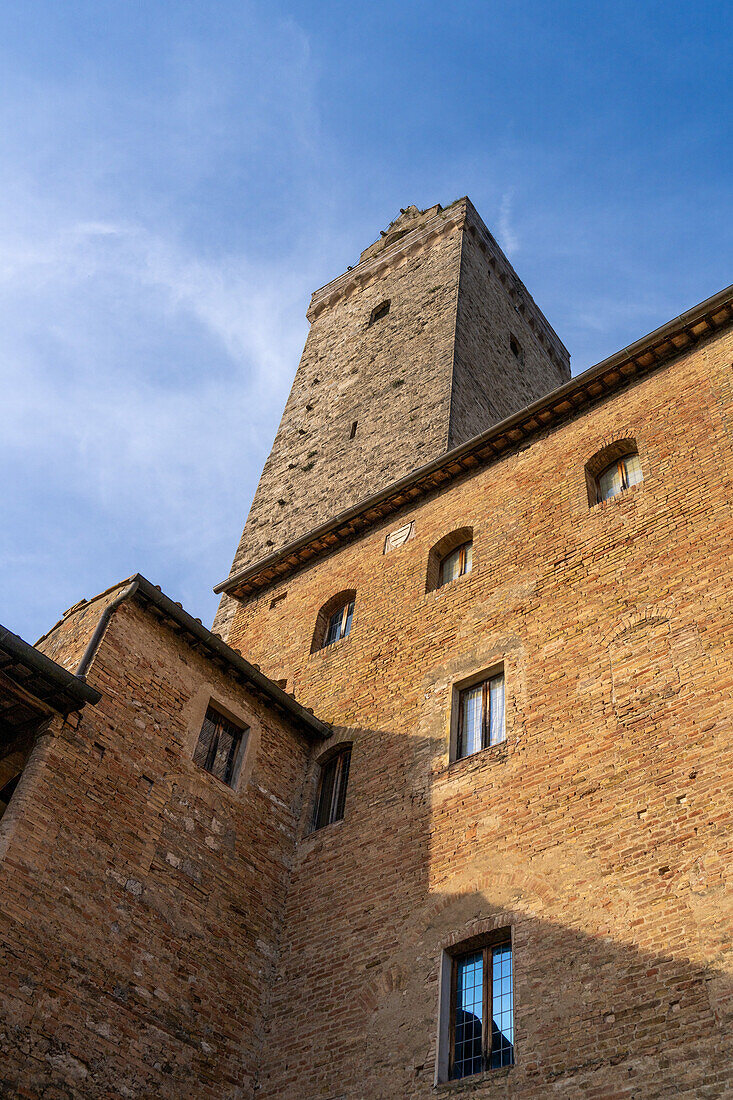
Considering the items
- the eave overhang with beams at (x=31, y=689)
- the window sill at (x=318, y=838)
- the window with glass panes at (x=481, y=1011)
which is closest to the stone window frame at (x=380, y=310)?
the window sill at (x=318, y=838)

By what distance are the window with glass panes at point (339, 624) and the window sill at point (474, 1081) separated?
23.5 ft

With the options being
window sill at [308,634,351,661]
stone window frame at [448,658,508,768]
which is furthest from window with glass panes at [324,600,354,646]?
stone window frame at [448,658,508,768]

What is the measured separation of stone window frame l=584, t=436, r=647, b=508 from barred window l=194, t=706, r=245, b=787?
17.2ft

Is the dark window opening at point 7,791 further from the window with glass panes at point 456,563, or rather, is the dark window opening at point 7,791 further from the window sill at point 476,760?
the window with glass panes at point 456,563

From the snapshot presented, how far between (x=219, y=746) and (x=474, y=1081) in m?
5.13

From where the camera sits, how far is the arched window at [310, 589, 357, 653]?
15.7 m

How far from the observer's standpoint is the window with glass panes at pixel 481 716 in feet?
39.3

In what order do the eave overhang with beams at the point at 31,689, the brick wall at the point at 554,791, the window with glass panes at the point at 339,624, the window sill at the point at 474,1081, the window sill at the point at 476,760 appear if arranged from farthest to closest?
the window with glass panes at the point at 339,624
the window sill at the point at 476,760
the eave overhang with beams at the point at 31,689
the window sill at the point at 474,1081
the brick wall at the point at 554,791

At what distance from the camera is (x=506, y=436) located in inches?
599

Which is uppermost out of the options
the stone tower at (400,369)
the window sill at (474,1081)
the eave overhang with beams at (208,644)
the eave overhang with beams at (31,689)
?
the stone tower at (400,369)

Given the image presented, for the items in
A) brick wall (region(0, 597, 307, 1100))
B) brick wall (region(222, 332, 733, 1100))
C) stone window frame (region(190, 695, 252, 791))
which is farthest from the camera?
stone window frame (region(190, 695, 252, 791))

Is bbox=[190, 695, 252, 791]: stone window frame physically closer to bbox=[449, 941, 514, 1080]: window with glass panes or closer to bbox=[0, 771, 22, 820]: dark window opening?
bbox=[0, 771, 22, 820]: dark window opening

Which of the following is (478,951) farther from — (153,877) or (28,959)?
(28,959)

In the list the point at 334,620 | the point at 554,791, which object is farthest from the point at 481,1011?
the point at 334,620
